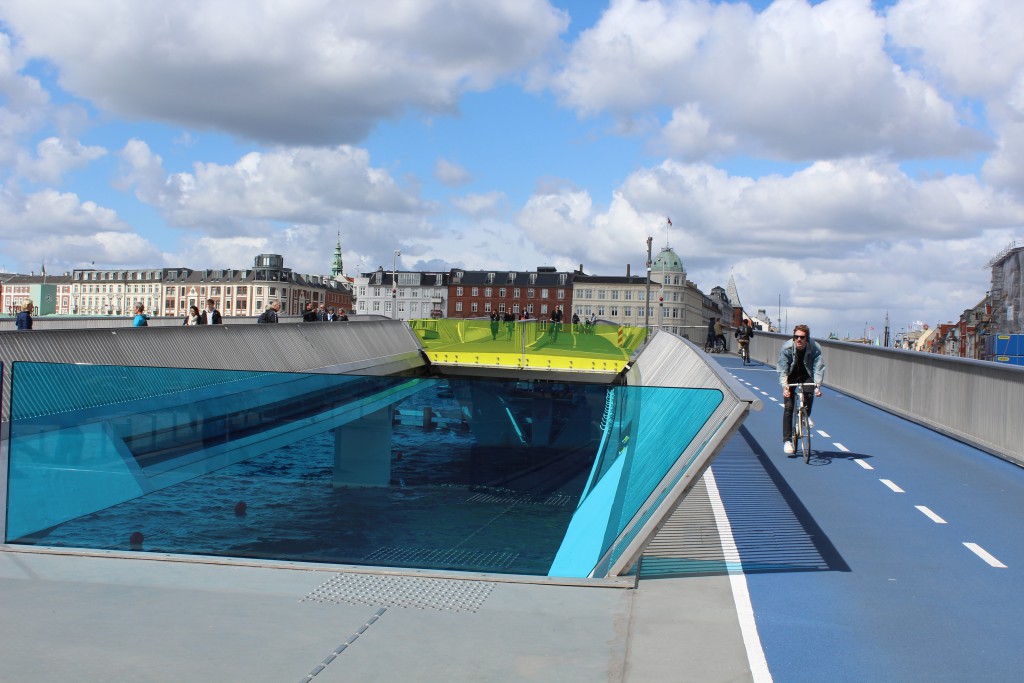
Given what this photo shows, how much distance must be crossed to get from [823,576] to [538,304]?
175239mm

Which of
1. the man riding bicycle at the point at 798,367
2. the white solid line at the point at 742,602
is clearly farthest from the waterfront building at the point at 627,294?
the white solid line at the point at 742,602

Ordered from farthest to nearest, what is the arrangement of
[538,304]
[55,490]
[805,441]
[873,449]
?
[538,304] < [873,449] < [805,441] < [55,490]

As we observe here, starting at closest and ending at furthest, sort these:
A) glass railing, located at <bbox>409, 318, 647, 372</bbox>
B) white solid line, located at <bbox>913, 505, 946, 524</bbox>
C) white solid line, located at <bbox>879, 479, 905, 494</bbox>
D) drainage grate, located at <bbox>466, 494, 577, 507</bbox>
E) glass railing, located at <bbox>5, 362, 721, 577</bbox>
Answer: glass railing, located at <bbox>5, 362, 721, 577</bbox>, drainage grate, located at <bbox>466, 494, 577, 507</bbox>, white solid line, located at <bbox>913, 505, 946, 524</bbox>, white solid line, located at <bbox>879, 479, 905, 494</bbox>, glass railing, located at <bbox>409, 318, 647, 372</bbox>

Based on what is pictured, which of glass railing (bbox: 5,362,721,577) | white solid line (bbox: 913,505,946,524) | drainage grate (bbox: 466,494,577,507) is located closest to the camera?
glass railing (bbox: 5,362,721,577)

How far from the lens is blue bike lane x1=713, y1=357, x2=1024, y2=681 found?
20.9 ft

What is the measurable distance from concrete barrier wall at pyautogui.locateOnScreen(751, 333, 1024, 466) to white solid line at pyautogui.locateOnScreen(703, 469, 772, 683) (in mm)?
6061

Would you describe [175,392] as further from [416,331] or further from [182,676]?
[416,331]

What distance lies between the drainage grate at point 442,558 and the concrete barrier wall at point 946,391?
29.6ft

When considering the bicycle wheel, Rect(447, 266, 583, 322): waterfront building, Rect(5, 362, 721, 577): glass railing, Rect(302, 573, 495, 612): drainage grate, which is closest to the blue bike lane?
the bicycle wheel

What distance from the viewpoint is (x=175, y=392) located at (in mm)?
9391

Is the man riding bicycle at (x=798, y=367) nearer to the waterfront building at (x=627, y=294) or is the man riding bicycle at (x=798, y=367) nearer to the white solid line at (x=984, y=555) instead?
the white solid line at (x=984, y=555)

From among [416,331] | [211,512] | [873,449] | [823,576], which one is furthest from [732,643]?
[416,331]

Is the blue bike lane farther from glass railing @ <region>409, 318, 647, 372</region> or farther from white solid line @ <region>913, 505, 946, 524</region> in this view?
glass railing @ <region>409, 318, 647, 372</region>

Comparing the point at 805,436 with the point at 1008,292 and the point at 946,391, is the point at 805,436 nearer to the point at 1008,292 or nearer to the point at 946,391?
the point at 946,391
